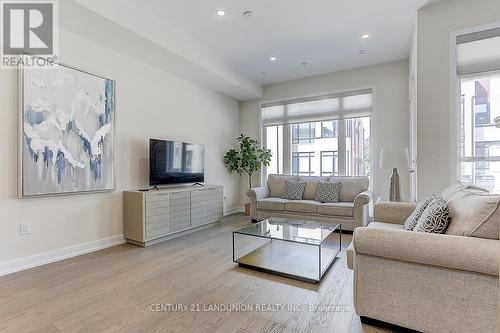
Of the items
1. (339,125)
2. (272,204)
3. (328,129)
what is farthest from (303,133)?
(272,204)

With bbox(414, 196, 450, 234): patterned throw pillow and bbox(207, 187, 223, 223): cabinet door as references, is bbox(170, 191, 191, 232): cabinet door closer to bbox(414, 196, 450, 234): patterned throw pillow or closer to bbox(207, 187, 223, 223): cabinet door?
bbox(207, 187, 223, 223): cabinet door

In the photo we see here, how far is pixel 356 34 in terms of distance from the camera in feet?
11.5

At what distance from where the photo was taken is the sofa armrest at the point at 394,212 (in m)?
2.57

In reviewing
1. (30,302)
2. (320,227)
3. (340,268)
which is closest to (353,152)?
(320,227)

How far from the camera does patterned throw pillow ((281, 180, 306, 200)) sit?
15.4 ft

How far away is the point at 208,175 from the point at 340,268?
3.21 m

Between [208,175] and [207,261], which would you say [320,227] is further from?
[208,175]

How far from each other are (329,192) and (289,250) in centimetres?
174

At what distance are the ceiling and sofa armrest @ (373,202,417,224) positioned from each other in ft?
7.42

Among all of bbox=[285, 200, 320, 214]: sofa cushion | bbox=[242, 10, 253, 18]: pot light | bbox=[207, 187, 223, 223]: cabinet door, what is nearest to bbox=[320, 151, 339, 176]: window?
bbox=[285, 200, 320, 214]: sofa cushion

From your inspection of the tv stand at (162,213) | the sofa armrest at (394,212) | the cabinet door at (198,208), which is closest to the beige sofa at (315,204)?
the cabinet door at (198,208)

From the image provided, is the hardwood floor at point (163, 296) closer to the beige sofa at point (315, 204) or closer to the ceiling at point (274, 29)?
the beige sofa at point (315, 204)

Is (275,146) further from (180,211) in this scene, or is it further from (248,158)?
(180,211)

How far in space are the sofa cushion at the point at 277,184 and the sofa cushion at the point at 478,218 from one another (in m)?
3.38
